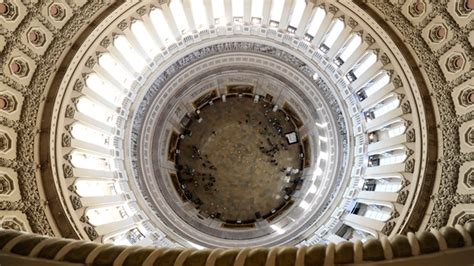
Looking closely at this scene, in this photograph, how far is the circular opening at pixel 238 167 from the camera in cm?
2958

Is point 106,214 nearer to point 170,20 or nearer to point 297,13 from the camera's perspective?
point 170,20

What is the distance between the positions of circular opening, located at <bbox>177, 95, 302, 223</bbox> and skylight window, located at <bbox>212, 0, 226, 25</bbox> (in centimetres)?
780

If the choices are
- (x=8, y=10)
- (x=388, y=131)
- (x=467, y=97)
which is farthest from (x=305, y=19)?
(x=8, y=10)

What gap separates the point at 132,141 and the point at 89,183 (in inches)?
170

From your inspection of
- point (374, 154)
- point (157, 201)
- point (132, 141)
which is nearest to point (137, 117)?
point (132, 141)

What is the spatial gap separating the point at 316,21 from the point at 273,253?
19.6 m

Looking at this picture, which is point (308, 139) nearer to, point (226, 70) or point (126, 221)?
point (226, 70)

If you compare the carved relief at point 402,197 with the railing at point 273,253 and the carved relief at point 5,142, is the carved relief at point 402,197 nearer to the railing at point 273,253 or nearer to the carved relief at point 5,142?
the railing at point 273,253

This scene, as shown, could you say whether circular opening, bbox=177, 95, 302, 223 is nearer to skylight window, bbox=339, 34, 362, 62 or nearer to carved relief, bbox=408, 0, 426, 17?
skylight window, bbox=339, 34, 362, 62

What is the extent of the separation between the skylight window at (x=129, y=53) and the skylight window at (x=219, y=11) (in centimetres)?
516

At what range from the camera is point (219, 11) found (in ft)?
80.3

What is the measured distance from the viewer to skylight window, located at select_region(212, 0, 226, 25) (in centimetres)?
2384

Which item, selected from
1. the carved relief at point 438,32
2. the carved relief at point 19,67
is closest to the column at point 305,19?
the carved relief at point 438,32

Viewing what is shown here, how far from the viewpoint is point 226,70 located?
28.7 m
